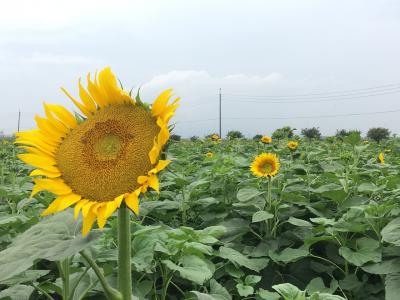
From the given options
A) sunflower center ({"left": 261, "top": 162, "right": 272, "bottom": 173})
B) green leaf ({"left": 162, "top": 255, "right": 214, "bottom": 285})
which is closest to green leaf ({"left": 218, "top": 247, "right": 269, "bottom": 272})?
green leaf ({"left": 162, "top": 255, "right": 214, "bottom": 285})

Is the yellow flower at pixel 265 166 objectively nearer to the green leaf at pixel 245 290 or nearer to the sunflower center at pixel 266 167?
the sunflower center at pixel 266 167

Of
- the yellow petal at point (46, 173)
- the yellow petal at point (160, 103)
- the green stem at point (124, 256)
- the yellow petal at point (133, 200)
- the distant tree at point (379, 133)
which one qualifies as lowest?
the distant tree at point (379, 133)

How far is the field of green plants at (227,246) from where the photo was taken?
4.65 ft

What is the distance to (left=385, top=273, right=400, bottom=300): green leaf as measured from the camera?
2129mm

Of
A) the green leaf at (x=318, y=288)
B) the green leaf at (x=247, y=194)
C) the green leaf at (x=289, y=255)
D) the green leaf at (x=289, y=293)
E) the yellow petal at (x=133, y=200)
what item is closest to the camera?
the yellow petal at (x=133, y=200)

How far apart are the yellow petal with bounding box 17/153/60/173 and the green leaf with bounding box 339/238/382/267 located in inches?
70.5

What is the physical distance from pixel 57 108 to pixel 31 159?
7.0 inches

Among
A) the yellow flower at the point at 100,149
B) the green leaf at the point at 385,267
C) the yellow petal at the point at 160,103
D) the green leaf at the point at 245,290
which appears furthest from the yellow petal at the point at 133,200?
the green leaf at the point at 385,267

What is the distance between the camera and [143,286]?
2088 millimetres

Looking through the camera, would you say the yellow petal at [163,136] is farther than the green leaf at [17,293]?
No

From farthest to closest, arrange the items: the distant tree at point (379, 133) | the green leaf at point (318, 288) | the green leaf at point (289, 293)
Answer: the distant tree at point (379, 133) < the green leaf at point (318, 288) < the green leaf at point (289, 293)

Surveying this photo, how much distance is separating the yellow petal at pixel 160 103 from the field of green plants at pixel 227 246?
0.33 feet

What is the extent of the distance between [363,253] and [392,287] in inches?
15.1

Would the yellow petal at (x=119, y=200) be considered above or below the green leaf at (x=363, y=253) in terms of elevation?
above
